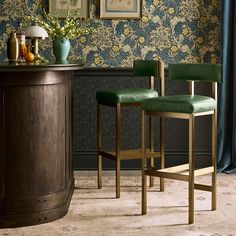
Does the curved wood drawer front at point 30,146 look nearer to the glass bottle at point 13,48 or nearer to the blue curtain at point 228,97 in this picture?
the glass bottle at point 13,48

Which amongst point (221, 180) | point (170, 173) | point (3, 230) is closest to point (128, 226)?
point (170, 173)

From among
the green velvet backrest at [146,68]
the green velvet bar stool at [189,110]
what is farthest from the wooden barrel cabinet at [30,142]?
the green velvet backrest at [146,68]

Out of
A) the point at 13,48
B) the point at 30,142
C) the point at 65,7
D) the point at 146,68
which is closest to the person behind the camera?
the point at 30,142

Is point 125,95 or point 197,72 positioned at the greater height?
point 197,72

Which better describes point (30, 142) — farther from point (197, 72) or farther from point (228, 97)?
point (228, 97)

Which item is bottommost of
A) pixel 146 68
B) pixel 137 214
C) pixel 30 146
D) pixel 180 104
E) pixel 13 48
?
pixel 137 214

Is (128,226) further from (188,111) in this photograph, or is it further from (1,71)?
(1,71)

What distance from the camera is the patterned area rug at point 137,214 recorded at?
14.6 ft

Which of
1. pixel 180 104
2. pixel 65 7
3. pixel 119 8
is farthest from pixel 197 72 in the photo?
pixel 65 7

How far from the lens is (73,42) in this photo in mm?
6438

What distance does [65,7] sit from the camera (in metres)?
6.36

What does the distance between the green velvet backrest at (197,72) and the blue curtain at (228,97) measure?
1.20m

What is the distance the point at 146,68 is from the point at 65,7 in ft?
3.84

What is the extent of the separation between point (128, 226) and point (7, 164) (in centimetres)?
92
